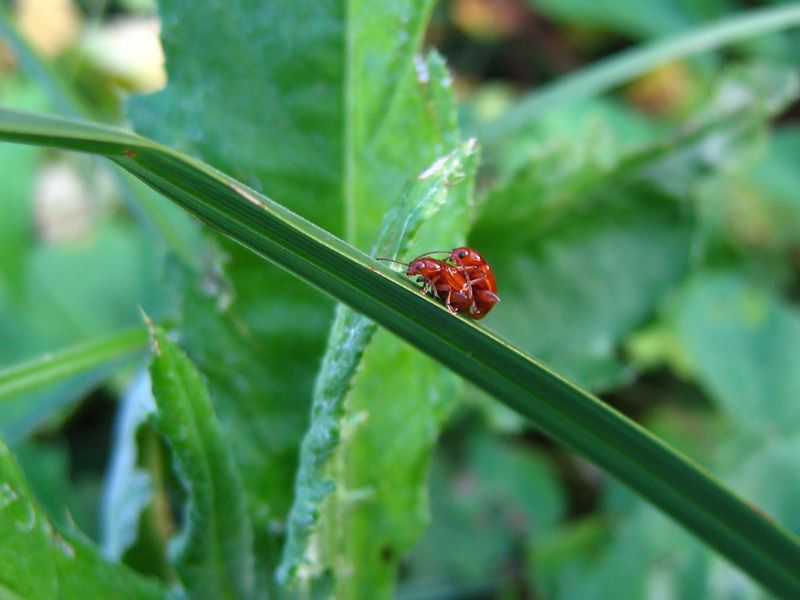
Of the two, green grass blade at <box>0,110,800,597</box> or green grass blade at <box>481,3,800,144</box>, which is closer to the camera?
green grass blade at <box>0,110,800,597</box>

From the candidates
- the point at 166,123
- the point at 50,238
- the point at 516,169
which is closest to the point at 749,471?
the point at 516,169

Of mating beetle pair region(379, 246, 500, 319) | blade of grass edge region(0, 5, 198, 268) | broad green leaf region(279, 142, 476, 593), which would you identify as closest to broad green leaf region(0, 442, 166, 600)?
broad green leaf region(279, 142, 476, 593)

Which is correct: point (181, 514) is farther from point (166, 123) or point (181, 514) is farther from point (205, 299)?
point (166, 123)

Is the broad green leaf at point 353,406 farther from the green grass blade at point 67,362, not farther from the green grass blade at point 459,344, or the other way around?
the green grass blade at point 67,362

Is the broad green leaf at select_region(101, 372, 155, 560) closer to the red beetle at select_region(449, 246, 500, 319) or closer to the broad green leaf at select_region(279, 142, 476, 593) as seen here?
the broad green leaf at select_region(279, 142, 476, 593)

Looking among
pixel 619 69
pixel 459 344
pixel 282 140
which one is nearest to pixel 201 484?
pixel 459 344

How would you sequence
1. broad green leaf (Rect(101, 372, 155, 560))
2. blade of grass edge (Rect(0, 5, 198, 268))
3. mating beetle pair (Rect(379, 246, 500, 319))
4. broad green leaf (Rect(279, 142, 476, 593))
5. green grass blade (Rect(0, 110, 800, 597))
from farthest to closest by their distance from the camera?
1. blade of grass edge (Rect(0, 5, 198, 268))
2. broad green leaf (Rect(101, 372, 155, 560))
3. mating beetle pair (Rect(379, 246, 500, 319))
4. broad green leaf (Rect(279, 142, 476, 593))
5. green grass blade (Rect(0, 110, 800, 597))
